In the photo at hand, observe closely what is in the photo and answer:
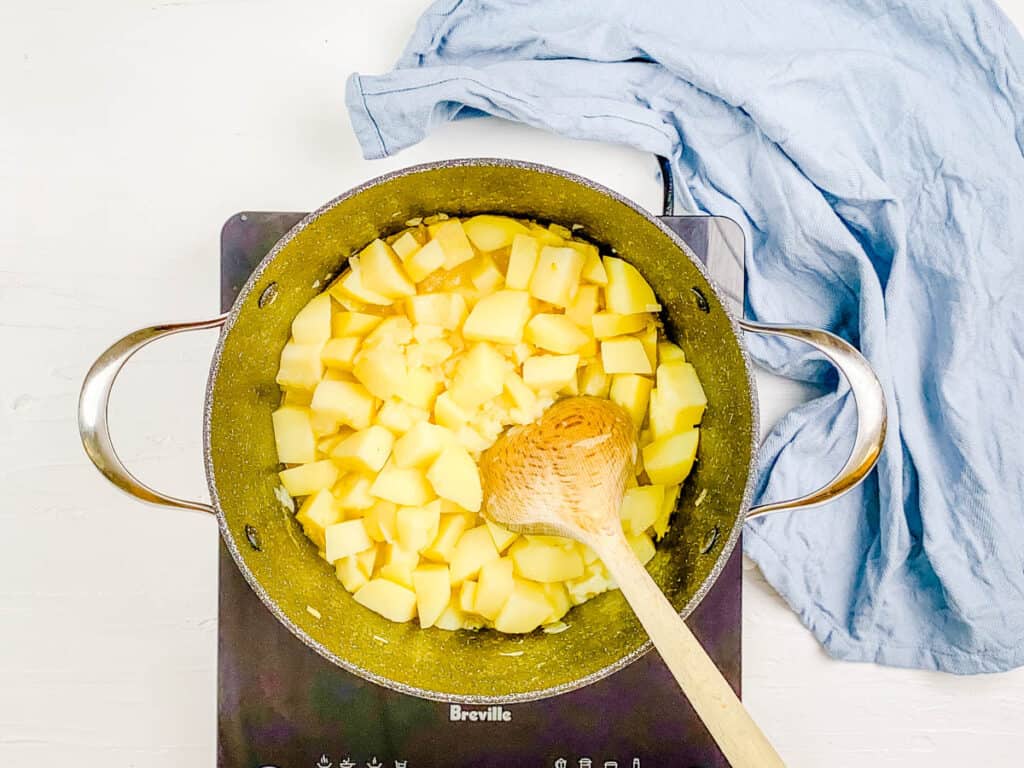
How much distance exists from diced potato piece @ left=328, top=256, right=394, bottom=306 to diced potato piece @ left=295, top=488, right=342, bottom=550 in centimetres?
21

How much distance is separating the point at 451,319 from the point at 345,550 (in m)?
0.27

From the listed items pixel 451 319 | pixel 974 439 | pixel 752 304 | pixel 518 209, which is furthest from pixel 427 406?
pixel 974 439

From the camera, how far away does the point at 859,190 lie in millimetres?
1065

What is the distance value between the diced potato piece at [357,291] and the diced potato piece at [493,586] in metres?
0.30

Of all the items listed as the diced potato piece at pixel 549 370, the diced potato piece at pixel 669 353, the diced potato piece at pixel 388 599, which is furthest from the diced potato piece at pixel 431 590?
the diced potato piece at pixel 669 353

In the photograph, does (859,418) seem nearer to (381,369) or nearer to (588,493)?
(588,493)

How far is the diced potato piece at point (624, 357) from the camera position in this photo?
3.26 ft

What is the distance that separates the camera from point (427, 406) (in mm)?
1000

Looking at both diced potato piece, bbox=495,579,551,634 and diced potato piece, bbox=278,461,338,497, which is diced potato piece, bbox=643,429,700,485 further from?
diced potato piece, bbox=278,461,338,497

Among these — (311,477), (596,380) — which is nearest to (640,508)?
(596,380)

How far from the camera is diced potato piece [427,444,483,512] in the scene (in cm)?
97

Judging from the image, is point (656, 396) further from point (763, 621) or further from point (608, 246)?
point (763, 621)

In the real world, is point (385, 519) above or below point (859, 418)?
below

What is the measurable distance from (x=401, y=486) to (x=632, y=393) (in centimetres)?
26
